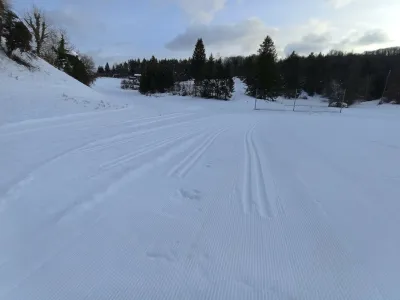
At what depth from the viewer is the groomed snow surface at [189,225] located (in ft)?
7.45

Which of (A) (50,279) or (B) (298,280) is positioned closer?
(A) (50,279)

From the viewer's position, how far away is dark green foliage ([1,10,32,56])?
1415 cm

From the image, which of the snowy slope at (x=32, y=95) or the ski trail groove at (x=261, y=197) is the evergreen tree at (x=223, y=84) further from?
the ski trail groove at (x=261, y=197)

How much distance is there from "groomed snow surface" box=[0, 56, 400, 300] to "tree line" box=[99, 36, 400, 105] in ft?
105

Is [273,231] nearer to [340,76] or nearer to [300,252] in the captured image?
[300,252]

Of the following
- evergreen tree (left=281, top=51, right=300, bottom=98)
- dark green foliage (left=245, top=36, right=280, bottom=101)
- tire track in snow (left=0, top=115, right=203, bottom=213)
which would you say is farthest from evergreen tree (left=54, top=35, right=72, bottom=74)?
evergreen tree (left=281, top=51, right=300, bottom=98)

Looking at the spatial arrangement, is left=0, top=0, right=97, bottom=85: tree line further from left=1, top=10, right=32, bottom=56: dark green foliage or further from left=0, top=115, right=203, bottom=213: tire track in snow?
left=0, top=115, right=203, bottom=213: tire track in snow

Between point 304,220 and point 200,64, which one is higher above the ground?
point 200,64

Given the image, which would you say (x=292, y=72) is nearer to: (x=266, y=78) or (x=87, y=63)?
(x=266, y=78)

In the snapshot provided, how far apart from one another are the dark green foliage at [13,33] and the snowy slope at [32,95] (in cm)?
86

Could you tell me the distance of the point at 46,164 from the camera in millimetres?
4734

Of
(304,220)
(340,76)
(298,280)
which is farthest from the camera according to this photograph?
(340,76)

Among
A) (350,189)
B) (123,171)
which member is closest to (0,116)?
(123,171)

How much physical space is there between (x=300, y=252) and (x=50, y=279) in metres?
2.58
